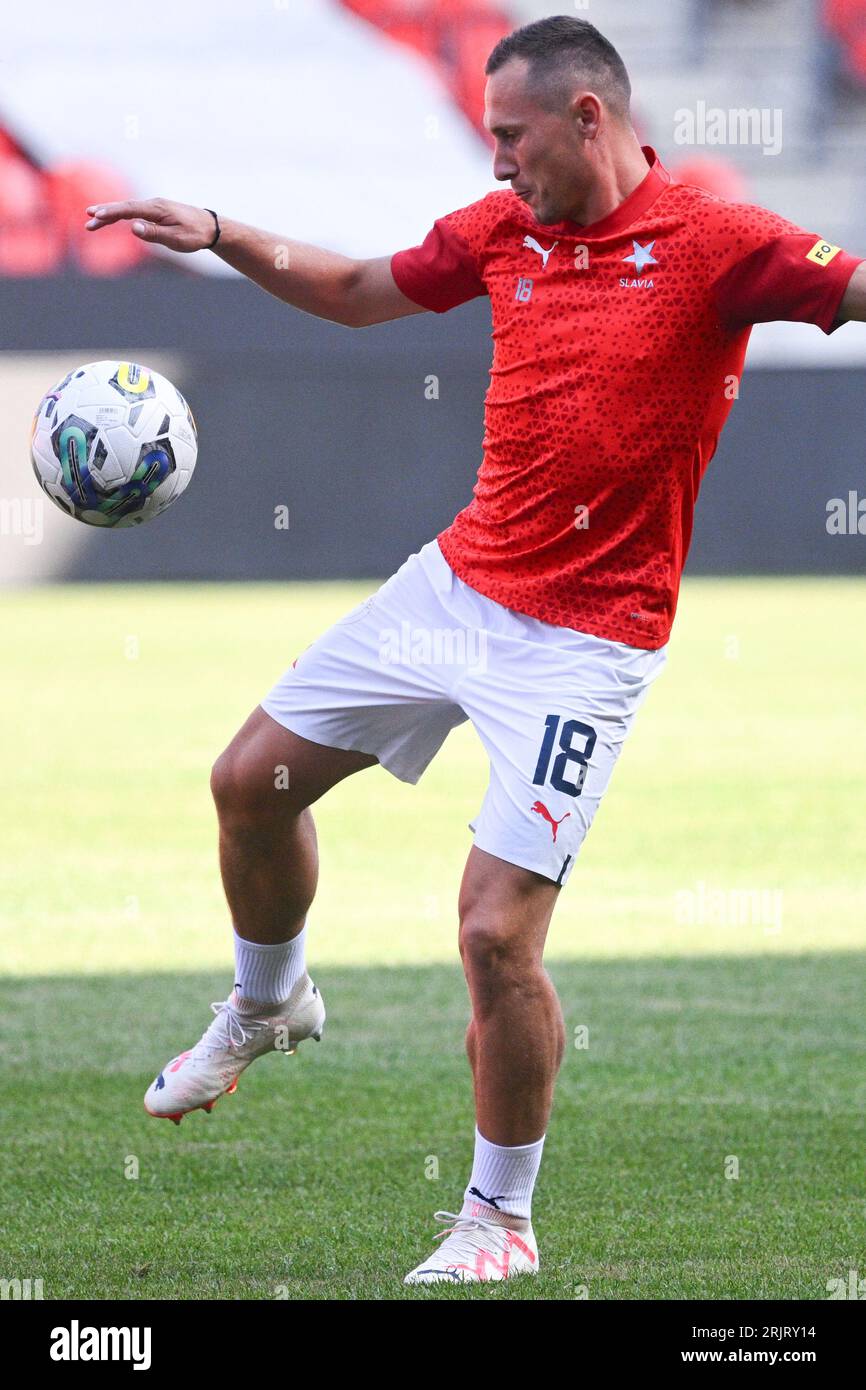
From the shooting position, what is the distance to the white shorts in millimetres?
3893

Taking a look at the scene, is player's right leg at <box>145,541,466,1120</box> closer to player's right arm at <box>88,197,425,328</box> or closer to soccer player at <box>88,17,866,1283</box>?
soccer player at <box>88,17,866,1283</box>

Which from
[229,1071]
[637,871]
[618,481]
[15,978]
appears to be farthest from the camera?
[637,871]

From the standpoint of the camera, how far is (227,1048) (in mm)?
4438

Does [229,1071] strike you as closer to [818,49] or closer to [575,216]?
[575,216]

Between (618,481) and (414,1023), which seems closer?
(618,481)

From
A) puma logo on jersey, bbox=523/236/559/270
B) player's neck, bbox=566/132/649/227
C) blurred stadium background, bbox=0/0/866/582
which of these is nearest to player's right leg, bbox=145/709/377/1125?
puma logo on jersey, bbox=523/236/559/270

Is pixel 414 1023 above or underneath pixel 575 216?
underneath

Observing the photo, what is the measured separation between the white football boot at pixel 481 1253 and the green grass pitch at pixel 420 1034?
0.19 ft

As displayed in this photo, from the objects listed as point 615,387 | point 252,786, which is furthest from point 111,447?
point 615,387

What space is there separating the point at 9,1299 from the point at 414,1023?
2.68m

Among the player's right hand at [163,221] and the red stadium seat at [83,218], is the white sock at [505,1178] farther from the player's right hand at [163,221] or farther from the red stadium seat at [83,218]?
the red stadium seat at [83,218]

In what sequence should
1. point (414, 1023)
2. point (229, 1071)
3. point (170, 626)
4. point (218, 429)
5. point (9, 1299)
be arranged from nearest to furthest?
point (9, 1299) < point (229, 1071) < point (414, 1023) < point (170, 626) < point (218, 429)

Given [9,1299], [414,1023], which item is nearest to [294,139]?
[414,1023]

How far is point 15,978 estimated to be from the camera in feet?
21.8
